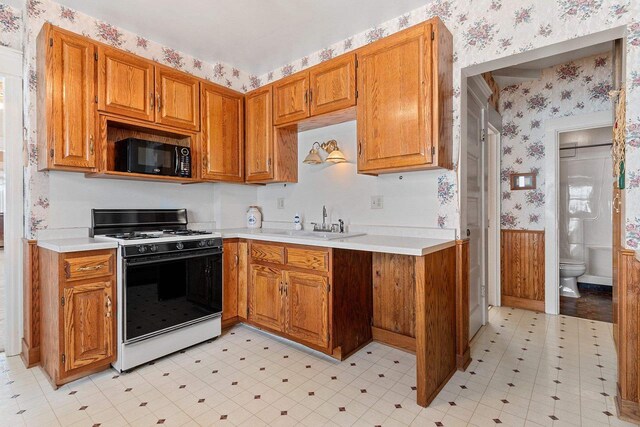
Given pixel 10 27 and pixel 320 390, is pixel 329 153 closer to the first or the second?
pixel 320 390

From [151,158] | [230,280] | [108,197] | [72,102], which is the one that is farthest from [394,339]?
[72,102]

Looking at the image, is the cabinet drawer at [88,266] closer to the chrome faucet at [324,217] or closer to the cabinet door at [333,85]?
the chrome faucet at [324,217]

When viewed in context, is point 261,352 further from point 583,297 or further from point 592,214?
point 592,214

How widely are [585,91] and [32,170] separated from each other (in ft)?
16.3

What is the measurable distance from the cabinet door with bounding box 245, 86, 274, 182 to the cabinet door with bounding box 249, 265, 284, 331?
37.9 inches

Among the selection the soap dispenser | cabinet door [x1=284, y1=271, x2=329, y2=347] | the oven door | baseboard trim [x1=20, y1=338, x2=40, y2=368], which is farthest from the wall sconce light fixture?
baseboard trim [x1=20, y1=338, x2=40, y2=368]

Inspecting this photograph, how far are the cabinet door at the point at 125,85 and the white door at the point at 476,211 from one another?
103 inches

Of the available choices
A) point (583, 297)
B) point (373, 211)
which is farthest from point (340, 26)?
point (583, 297)

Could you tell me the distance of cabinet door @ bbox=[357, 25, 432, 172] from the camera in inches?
83.2

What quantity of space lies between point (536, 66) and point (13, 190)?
4726mm

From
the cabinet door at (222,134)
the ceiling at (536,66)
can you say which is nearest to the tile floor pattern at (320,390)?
the cabinet door at (222,134)

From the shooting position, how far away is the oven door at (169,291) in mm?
2221

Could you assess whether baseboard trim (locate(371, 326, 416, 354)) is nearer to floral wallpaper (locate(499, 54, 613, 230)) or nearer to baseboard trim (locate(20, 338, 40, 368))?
floral wallpaper (locate(499, 54, 613, 230))

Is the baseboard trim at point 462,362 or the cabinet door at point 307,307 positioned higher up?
the cabinet door at point 307,307
